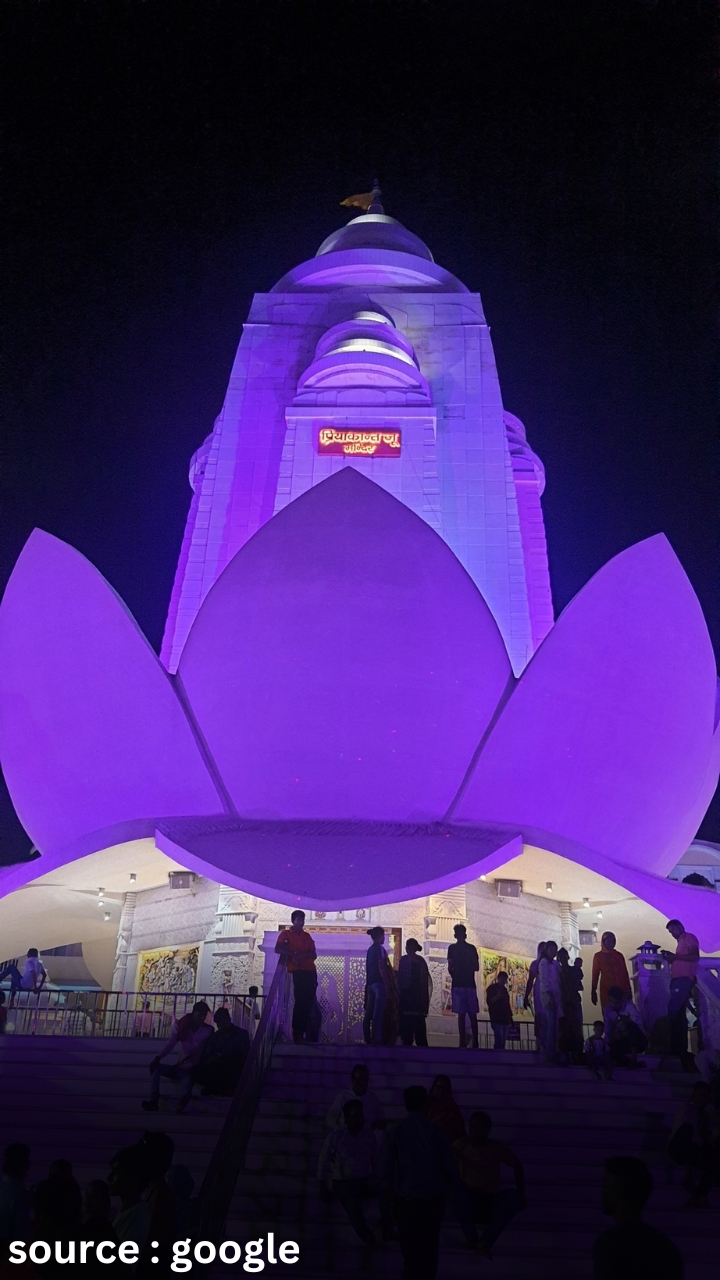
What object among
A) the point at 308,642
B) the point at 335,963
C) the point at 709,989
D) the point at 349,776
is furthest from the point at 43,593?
the point at 709,989

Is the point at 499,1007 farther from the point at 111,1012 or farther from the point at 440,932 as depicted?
the point at 111,1012

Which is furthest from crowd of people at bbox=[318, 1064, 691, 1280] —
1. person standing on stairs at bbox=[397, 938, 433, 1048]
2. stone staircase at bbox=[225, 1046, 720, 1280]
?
person standing on stairs at bbox=[397, 938, 433, 1048]

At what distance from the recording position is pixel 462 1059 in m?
10.4

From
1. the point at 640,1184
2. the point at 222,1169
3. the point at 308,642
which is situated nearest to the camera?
the point at 640,1184

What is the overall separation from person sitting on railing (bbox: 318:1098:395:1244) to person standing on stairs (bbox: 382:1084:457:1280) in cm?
82

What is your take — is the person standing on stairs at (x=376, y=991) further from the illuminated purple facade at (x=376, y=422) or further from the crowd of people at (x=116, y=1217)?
the illuminated purple facade at (x=376, y=422)

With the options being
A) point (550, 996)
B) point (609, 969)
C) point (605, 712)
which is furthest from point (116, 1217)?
point (605, 712)

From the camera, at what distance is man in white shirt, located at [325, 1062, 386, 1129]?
7500mm

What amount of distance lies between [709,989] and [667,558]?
6621mm

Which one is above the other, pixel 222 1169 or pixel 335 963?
pixel 335 963

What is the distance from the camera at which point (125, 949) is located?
1983cm

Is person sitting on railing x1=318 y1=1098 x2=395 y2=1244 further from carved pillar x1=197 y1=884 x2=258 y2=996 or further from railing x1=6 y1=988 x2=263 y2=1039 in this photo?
carved pillar x1=197 y1=884 x2=258 y2=996

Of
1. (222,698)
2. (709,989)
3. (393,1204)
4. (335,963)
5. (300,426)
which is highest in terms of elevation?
(300,426)

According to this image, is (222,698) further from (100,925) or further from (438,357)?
(438,357)
